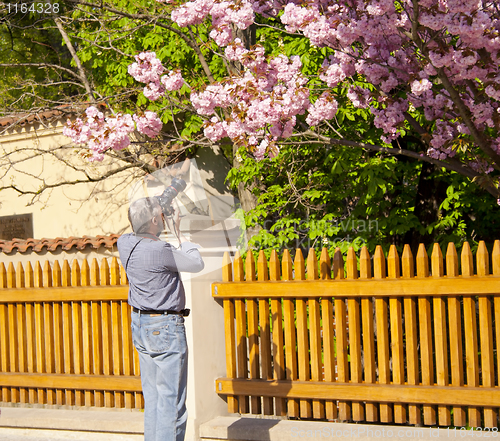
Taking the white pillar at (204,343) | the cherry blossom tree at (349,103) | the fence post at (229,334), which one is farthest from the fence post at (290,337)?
the cherry blossom tree at (349,103)

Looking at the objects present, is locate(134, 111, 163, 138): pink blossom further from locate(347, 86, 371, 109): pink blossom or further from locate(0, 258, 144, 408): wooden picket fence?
locate(347, 86, 371, 109): pink blossom

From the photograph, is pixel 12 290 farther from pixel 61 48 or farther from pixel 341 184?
pixel 61 48

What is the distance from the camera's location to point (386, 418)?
4.20 m

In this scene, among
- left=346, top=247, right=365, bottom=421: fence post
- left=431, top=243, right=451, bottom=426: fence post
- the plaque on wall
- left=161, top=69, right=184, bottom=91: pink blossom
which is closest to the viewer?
left=431, top=243, right=451, bottom=426: fence post

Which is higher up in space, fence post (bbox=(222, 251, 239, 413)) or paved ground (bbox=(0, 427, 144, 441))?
fence post (bbox=(222, 251, 239, 413))

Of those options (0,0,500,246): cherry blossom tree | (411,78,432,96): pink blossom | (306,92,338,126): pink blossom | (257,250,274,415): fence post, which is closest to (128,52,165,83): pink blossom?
(0,0,500,246): cherry blossom tree

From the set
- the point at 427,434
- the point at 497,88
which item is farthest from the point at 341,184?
the point at 427,434

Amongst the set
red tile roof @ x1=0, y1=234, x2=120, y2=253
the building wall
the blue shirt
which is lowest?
the blue shirt

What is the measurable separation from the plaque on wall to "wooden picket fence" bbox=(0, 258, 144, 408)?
6.78m

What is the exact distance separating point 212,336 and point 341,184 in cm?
329

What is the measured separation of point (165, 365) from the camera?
11.3 feet

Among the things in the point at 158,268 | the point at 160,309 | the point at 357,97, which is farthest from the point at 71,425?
the point at 357,97

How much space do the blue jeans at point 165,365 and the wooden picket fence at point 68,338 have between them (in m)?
1.43

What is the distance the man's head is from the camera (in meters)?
3.48
